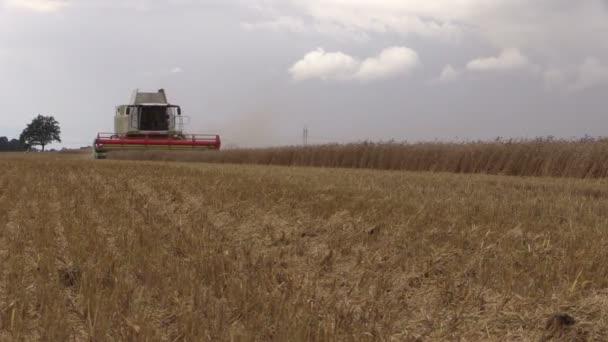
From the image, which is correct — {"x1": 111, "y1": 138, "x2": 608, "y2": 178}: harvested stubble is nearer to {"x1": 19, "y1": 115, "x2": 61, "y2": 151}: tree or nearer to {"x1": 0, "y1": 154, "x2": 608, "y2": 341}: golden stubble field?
{"x1": 0, "y1": 154, "x2": 608, "y2": 341}: golden stubble field

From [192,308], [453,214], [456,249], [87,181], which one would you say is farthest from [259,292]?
[87,181]

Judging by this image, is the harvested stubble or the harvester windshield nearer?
the harvested stubble

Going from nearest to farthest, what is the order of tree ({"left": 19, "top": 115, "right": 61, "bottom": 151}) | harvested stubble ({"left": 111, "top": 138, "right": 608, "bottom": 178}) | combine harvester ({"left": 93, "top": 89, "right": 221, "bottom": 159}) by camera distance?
harvested stubble ({"left": 111, "top": 138, "right": 608, "bottom": 178}), combine harvester ({"left": 93, "top": 89, "right": 221, "bottom": 159}), tree ({"left": 19, "top": 115, "right": 61, "bottom": 151})

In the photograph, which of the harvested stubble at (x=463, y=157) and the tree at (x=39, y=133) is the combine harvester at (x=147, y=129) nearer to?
the harvested stubble at (x=463, y=157)

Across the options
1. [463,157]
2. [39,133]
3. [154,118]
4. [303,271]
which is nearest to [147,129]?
[154,118]

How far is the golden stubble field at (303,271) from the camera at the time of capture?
2.42 meters

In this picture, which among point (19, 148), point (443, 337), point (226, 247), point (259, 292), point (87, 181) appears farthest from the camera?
point (19, 148)

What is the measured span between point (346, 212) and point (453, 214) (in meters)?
0.99

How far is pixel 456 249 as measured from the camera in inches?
152

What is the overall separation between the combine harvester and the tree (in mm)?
70263

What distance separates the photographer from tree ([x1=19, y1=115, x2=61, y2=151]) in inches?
3430

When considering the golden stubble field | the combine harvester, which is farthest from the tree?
the golden stubble field

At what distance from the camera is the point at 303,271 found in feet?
11.4

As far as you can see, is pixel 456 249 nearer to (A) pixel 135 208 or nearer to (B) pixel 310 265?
(B) pixel 310 265
